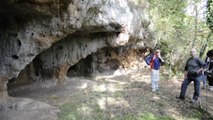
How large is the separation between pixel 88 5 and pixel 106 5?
1669 mm

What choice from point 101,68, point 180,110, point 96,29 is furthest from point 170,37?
point 180,110

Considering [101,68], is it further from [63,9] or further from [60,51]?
[63,9]

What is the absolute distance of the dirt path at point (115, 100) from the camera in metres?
7.59

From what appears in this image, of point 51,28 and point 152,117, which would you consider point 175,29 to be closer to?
point 51,28

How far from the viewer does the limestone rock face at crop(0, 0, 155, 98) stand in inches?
323

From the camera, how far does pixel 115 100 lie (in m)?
8.88

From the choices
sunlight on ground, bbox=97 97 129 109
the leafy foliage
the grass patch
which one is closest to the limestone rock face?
sunlight on ground, bbox=97 97 129 109

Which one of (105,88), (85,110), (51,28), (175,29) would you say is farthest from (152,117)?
(175,29)

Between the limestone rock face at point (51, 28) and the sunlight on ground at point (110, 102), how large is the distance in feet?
8.98

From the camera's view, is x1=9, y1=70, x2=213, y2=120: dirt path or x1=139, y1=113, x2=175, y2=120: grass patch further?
x1=9, y1=70, x2=213, y2=120: dirt path

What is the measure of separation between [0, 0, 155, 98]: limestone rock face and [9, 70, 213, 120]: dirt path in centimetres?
133

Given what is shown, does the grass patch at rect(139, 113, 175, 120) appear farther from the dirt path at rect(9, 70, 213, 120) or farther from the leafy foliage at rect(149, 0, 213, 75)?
the leafy foliage at rect(149, 0, 213, 75)

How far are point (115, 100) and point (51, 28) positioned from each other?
3331mm

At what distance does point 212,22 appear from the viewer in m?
13.9
